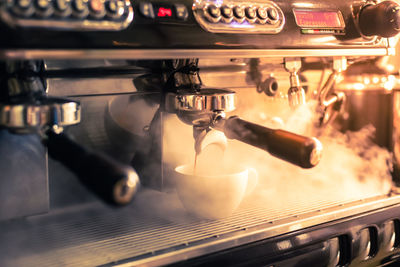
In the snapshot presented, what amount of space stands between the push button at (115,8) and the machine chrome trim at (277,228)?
310 mm

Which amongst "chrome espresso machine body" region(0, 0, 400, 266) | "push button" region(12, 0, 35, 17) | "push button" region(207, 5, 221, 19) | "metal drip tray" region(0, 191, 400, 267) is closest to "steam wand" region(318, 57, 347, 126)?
"chrome espresso machine body" region(0, 0, 400, 266)

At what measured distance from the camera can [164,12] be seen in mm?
540

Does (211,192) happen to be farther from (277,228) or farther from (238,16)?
(238,16)

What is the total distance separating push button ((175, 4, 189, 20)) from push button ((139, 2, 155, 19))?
35 mm

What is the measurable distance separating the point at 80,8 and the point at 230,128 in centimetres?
30

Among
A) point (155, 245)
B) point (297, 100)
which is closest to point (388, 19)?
point (297, 100)

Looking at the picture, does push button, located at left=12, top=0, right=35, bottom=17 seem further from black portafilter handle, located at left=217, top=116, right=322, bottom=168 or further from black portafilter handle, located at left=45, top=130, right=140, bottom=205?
black portafilter handle, located at left=217, top=116, right=322, bottom=168

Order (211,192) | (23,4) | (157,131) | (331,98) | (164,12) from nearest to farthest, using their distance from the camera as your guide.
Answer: (23,4), (164,12), (211,192), (157,131), (331,98)

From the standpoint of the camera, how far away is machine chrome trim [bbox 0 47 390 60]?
0.45 metres

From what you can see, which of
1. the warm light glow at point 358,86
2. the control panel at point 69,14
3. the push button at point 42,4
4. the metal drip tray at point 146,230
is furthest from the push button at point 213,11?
the warm light glow at point 358,86

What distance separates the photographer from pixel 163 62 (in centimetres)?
67

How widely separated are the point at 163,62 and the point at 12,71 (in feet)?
0.78

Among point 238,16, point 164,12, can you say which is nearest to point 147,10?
point 164,12

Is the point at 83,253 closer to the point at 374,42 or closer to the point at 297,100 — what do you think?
the point at 297,100
